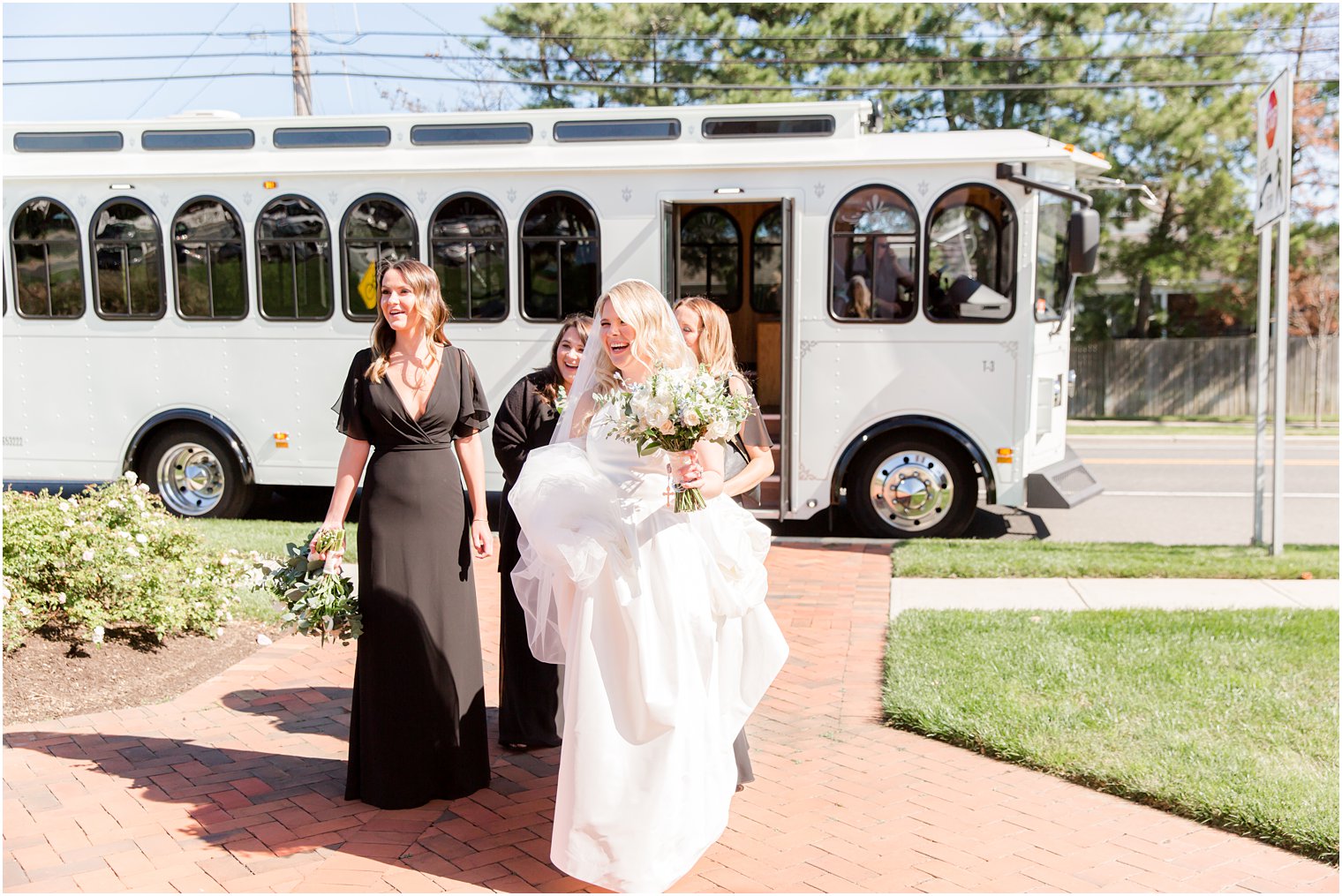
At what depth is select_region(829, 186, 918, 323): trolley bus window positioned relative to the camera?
9.98 metres

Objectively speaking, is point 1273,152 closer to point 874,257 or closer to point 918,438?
point 874,257

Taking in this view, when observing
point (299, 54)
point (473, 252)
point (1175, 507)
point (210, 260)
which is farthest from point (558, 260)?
point (299, 54)

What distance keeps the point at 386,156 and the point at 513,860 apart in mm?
7842

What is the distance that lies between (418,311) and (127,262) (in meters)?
7.75

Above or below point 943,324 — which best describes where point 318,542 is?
below

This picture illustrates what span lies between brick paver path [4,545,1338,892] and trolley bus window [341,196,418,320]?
18.2 feet

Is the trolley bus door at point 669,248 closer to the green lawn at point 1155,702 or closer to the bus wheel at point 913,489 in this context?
the bus wheel at point 913,489

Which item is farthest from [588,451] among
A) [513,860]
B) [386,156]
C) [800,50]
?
[800,50]

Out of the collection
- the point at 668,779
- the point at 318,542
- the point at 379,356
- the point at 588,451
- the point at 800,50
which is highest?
the point at 800,50

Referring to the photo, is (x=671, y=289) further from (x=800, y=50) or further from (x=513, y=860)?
(x=800, y=50)

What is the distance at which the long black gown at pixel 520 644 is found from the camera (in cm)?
534

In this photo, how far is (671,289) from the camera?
10.8 m

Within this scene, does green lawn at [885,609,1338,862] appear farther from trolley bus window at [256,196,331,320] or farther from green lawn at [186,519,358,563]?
trolley bus window at [256,196,331,320]

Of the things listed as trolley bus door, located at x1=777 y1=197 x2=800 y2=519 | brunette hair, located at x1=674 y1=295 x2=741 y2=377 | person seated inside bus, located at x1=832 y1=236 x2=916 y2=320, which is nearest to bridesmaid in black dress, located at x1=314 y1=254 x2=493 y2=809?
brunette hair, located at x1=674 y1=295 x2=741 y2=377
